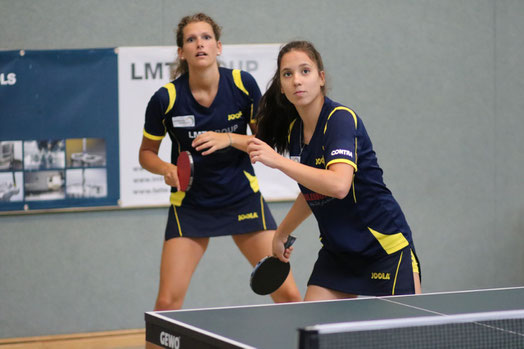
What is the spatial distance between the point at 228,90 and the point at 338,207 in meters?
1.21

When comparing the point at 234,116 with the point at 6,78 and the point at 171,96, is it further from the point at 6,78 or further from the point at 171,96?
the point at 6,78

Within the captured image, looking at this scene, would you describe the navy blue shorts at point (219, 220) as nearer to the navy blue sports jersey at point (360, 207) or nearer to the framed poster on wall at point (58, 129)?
the navy blue sports jersey at point (360, 207)

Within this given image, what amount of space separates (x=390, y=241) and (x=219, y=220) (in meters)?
1.20

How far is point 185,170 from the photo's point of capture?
3557 millimetres

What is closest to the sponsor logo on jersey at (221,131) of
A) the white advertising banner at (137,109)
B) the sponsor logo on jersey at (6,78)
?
the white advertising banner at (137,109)

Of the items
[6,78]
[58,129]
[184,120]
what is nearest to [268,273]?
[184,120]

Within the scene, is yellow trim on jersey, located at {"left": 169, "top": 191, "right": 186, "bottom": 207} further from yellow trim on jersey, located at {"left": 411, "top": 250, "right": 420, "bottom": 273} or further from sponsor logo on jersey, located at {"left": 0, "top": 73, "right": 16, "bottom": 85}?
sponsor logo on jersey, located at {"left": 0, "top": 73, "right": 16, "bottom": 85}

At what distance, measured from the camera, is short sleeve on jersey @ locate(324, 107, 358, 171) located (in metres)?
2.66

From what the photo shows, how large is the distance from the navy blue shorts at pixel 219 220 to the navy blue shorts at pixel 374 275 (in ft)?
3.23

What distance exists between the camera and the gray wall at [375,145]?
5062 millimetres

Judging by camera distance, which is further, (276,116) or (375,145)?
(375,145)

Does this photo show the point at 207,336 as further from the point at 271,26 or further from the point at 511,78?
the point at 511,78

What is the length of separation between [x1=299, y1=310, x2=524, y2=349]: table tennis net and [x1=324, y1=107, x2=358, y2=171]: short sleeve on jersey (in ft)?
2.84

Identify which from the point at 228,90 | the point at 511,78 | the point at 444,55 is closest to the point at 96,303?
the point at 228,90
